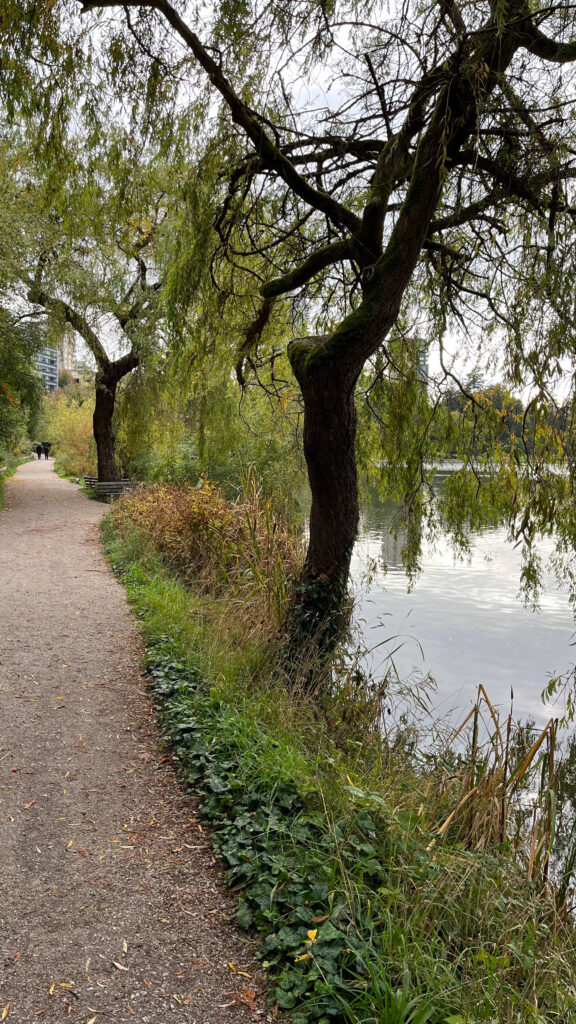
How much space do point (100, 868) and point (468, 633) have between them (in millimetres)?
6326

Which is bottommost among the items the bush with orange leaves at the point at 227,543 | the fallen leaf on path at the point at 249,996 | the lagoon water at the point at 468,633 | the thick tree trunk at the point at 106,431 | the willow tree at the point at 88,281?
the lagoon water at the point at 468,633

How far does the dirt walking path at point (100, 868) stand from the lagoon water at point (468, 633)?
1.97 metres

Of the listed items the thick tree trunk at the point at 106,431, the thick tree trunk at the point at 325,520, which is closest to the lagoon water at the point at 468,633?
the thick tree trunk at the point at 325,520

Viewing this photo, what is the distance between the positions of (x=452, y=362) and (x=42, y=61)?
11.4 ft

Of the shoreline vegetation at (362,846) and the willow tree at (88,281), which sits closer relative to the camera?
the shoreline vegetation at (362,846)

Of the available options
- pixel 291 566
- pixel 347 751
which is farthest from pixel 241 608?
pixel 347 751

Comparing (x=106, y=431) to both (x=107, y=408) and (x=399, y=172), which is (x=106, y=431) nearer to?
(x=107, y=408)

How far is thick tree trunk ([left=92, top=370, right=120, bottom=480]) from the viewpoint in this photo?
18328 millimetres

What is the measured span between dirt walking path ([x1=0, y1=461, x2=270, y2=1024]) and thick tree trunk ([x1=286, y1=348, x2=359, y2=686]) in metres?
1.23

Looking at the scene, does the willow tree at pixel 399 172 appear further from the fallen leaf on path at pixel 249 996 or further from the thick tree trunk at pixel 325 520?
the fallen leaf on path at pixel 249 996

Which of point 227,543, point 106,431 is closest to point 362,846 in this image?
point 227,543

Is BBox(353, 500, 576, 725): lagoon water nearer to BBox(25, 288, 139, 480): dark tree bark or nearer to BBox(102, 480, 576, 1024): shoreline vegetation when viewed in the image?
BBox(102, 480, 576, 1024): shoreline vegetation

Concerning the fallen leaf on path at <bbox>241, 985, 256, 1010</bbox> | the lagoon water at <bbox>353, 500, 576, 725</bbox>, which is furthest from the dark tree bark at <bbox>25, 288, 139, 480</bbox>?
the fallen leaf on path at <bbox>241, 985, 256, 1010</bbox>

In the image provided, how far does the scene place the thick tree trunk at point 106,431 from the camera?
18328 mm
